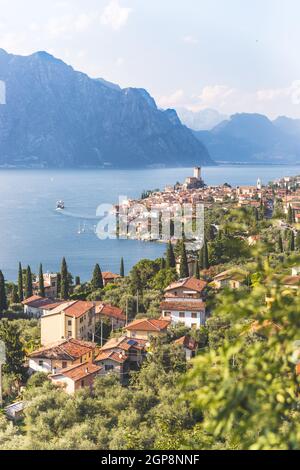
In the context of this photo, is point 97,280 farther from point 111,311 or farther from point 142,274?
point 111,311

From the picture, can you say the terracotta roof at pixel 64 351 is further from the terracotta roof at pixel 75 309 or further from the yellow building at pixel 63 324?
the terracotta roof at pixel 75 309

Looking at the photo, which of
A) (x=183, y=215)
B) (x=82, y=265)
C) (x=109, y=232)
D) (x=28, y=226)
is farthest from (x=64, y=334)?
(x=28, y=226)

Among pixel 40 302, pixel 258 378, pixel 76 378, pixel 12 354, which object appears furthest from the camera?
pixel 40 302

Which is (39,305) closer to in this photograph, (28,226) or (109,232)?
(109,232)

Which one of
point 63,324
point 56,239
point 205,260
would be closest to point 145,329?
point 63,324

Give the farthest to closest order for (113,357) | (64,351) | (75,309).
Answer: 1. (75,309)
2. (64,351)
3. (113,357)

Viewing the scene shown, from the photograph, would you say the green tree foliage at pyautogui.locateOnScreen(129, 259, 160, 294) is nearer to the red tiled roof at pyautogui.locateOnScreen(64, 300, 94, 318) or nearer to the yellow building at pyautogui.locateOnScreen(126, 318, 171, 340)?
the red tiled roof at pyautogui.locateOnScreen(64, 300, 94, 318)
